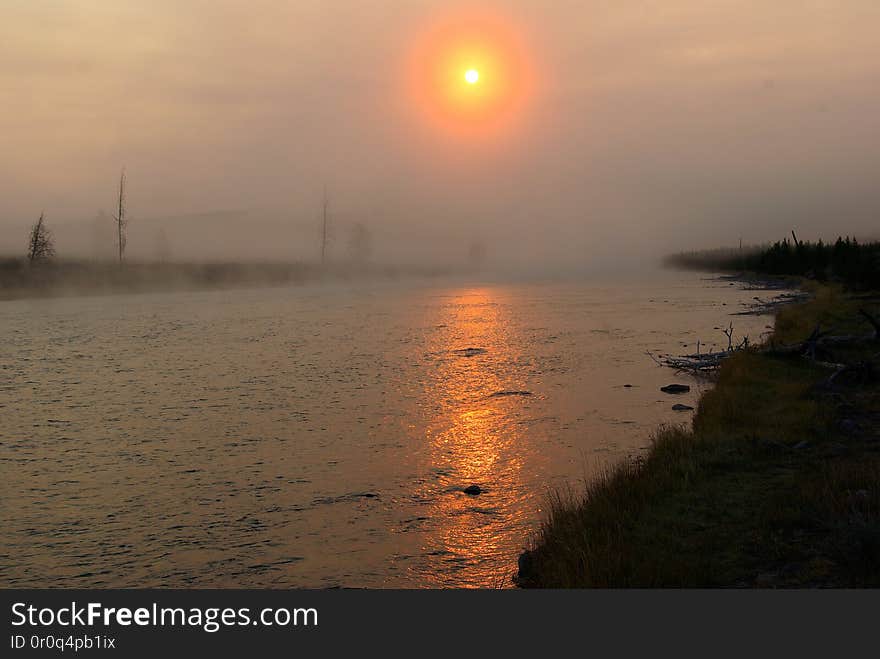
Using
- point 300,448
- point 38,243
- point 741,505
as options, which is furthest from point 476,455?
point 38,243

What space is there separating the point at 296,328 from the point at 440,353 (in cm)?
1572

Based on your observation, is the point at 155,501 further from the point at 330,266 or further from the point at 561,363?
the point at 330,266

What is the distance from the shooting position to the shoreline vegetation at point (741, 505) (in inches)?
361

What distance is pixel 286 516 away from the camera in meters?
14.0

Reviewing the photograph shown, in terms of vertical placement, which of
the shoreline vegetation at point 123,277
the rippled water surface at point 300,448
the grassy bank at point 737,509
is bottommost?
the rippled water surface at point 300,448

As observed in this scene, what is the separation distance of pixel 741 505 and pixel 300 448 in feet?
35.9

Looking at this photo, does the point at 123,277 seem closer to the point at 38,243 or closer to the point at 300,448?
the point at 38,243

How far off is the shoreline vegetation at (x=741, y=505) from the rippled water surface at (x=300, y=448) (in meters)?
Answer: 1.54

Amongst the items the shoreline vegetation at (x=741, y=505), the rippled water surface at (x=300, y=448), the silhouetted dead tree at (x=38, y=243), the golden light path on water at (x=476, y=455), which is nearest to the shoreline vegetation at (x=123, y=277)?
the silhouetted dead tree at (x=38, y=243)

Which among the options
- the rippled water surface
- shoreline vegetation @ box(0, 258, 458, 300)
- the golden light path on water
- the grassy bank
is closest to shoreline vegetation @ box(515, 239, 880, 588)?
the grassy bank

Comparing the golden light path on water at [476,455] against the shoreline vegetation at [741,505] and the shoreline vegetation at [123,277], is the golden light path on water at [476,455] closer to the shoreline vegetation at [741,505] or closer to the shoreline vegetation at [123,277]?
the shoreline vegetation at [741,505]

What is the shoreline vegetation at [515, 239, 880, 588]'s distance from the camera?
918cm

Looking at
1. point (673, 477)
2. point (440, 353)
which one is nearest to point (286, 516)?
point (673, 477)

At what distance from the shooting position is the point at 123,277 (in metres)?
106
